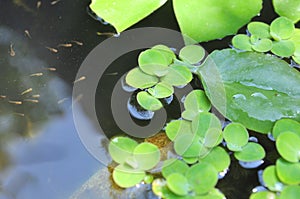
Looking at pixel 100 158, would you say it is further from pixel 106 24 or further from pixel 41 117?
pixel 106 24

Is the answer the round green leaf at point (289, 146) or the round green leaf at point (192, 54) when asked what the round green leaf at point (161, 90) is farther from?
the round green leaf at point (289, 146)

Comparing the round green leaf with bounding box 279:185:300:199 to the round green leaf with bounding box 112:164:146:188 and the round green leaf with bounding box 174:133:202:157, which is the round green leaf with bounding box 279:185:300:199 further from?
the round green leaf with bounding box 112:164:146:188

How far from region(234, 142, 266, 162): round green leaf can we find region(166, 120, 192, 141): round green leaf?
0.44 feet

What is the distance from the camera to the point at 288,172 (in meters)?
1.18

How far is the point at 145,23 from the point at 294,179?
0.63 m

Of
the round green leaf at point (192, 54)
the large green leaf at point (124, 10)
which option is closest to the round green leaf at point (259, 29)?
the round green leaf at point (192, 54)

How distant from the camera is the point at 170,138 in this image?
4.14ft

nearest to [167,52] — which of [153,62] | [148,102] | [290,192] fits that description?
[153,62]

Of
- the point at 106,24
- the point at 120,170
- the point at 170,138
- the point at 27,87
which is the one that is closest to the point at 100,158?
the point at 120,170

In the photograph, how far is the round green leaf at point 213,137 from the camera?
1.23 metres

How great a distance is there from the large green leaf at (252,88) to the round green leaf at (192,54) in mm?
30

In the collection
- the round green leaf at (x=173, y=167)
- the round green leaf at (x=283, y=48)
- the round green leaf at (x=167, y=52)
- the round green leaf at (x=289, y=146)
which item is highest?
the round green leaf at (x=283, y=48)

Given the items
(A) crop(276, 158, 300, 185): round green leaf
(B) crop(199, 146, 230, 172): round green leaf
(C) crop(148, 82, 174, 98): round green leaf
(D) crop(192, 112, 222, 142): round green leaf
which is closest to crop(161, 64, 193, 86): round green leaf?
(C) crop(148, 82, 174, 98): round green leaf

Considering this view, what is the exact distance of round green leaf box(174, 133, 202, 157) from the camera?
4.01ft
